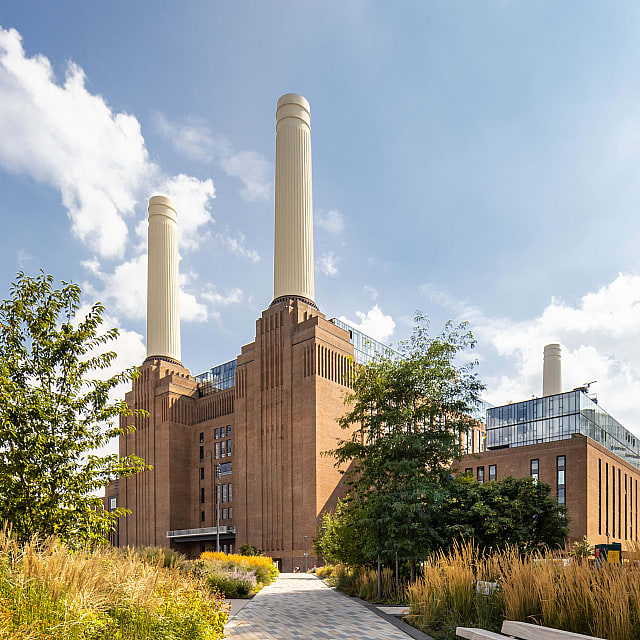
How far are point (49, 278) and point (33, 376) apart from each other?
6.46ft

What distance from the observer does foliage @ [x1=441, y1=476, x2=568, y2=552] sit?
1872cm

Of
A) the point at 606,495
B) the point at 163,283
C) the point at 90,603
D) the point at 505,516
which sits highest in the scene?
the point at 163,283

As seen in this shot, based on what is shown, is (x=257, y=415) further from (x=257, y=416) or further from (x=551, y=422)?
(x=551, y=422)

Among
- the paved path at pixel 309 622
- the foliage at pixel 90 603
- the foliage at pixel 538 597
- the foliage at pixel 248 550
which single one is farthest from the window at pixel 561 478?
the foliage at pixel 90 603

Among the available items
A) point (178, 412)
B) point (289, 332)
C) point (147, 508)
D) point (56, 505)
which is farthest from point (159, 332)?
point (56, 505)

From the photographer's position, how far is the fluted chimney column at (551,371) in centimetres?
8194

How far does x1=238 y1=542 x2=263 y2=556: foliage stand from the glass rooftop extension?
26.0 m

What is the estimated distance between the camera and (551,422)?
57000mm

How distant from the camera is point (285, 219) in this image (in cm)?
6612

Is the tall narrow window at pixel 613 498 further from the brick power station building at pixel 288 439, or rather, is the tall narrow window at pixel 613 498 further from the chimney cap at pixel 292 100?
the chimney cap at pixel 292 100

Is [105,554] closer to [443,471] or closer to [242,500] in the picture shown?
[443,471]

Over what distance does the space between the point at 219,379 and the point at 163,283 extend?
618 inches

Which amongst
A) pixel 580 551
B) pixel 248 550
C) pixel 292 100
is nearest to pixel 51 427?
pixel 580 551

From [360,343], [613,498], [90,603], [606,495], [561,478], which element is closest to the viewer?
[90,603]
